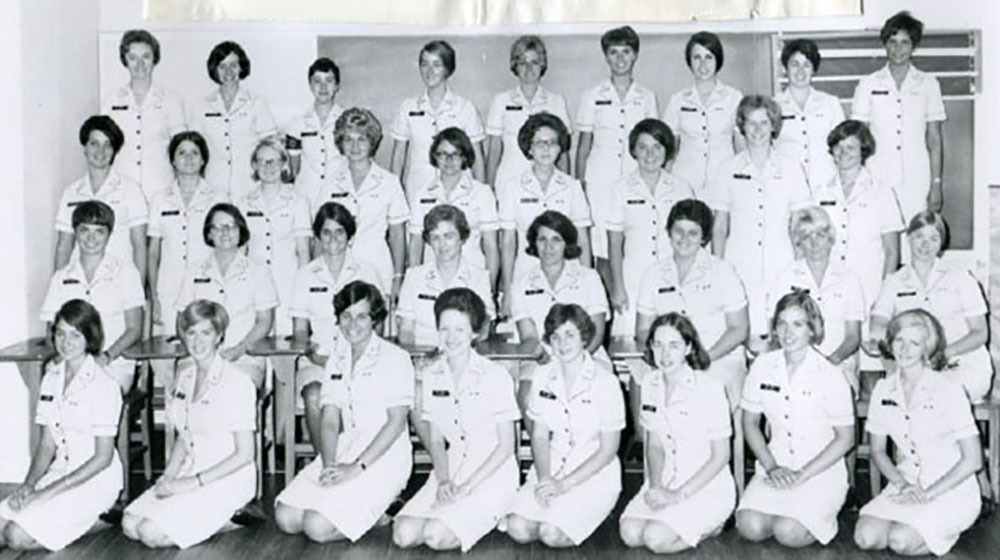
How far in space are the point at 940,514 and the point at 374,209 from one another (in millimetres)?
2534

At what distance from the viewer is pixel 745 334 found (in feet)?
17.3

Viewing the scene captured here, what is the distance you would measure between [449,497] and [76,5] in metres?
2.91

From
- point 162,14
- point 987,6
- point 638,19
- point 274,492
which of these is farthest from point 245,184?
point 987,6

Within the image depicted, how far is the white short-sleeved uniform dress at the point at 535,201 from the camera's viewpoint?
5.66 m

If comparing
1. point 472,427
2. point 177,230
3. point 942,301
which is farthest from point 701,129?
point 177,230

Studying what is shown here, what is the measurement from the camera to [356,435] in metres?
4.91

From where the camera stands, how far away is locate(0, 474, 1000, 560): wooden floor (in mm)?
4516

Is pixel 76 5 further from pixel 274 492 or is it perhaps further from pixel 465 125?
pixel 274 492

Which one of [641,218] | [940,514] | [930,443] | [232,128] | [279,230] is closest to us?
[940,514]

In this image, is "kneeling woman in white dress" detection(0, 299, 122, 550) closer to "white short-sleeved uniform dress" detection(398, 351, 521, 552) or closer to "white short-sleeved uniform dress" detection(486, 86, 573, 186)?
"white short-sleeved uniform dress" detection(398, 351, 521, 552)

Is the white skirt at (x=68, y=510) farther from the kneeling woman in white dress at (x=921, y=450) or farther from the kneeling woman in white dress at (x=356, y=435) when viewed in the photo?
the kneeling woman in white dress at (x=921, y=450)

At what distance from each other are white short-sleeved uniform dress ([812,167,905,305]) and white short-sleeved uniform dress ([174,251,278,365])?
2233 mm

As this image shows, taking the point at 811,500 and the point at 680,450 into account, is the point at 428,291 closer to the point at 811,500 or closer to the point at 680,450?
the point at 680,450

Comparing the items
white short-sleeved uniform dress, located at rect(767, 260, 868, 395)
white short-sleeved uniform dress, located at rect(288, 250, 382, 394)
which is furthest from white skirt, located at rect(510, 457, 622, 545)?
white short-sleeved uniform dress, located at rect(288, 250, 382, 394)
